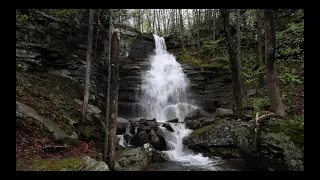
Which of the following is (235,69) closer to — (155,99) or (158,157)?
(158,157)

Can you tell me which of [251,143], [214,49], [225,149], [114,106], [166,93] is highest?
[214,49]

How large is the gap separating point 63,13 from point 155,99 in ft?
27.2

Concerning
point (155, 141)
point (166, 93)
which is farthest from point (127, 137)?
point (166, 93)

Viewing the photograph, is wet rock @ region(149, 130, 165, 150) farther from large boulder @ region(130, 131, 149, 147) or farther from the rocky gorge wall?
the rocky gorge wall

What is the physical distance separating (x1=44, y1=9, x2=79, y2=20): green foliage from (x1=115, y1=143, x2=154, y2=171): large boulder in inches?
376

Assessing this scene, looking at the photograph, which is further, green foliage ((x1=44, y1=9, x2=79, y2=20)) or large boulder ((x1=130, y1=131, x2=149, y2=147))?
green foliage ((x1=44, y1=9, x2=79, y2=20))

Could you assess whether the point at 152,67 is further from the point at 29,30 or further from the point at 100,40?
the point at 29,30

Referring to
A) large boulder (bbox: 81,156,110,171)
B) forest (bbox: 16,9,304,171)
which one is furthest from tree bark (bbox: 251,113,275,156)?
large boulder (bbox: 81,156,110,171)

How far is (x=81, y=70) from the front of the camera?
15.0 meters

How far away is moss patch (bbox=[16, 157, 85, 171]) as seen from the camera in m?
5.48

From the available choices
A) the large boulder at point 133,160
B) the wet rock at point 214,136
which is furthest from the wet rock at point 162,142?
the large boulder at point 133,160

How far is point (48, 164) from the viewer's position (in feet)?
18.9

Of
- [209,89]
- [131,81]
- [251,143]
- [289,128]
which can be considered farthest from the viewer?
[131,81]
